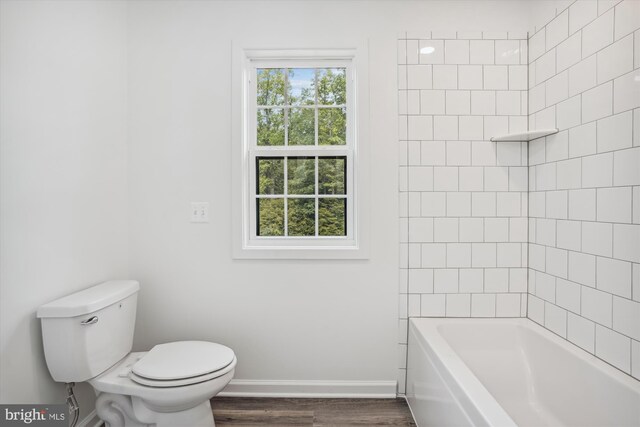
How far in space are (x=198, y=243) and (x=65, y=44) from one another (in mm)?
1143

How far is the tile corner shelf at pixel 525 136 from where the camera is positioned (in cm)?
177

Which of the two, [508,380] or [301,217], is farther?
[301,217]

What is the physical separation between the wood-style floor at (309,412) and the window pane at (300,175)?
4.04 feet

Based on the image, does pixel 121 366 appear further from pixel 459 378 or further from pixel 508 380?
pixel 508 380

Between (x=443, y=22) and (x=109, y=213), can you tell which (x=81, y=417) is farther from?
(x=443, y=22)

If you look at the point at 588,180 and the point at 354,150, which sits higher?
the point at 354,150

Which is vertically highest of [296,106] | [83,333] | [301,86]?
[301,86]

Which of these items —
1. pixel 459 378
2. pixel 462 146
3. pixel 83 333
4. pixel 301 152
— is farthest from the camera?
pixel 301 152

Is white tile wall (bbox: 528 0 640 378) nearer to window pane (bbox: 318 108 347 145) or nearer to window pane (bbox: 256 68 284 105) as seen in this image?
window pane (bbox: 318 108 347 145)

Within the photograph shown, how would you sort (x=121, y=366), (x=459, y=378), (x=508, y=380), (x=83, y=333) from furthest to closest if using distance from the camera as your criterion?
1. (x=508, y=380)
2. (x=121, y=366)
3. (x=83, y=333)
4. (x=459, y=378)

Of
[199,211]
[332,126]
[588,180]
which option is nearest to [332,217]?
[332,126]

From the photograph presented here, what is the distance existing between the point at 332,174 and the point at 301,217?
0.33 meters

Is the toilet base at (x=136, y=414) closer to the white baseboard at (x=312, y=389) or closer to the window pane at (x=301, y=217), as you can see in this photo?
the white baseboard at (x=312, y=389)

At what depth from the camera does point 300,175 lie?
2176 mm
